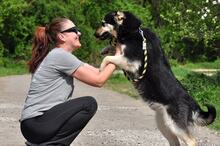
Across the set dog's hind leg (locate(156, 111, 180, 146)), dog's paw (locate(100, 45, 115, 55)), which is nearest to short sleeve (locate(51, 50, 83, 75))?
dog's paw (locate(100, 45, 115, 55))

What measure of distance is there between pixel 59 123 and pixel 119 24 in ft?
4.52

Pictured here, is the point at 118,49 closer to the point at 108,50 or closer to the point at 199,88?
the point at 108,50

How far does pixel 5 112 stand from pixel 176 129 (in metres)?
5.89

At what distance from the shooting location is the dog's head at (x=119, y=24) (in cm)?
629

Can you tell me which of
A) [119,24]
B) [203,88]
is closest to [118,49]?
[119,24]

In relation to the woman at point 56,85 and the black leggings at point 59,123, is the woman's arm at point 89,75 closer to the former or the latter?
the woman at point 56,85

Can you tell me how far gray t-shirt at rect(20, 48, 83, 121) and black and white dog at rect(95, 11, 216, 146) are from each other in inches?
21.8

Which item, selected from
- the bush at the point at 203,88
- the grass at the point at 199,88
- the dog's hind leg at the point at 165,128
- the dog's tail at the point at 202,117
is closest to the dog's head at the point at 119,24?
the dog's hind leg at the point at 165,128

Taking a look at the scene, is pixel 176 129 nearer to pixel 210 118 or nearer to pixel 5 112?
pixel 210 118

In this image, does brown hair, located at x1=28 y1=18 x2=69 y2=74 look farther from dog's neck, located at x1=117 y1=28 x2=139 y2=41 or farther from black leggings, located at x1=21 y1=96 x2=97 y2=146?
dog's neck, located at x1=117 y1=28 x2=139 y2=41

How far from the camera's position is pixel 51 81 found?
5793 millimetres

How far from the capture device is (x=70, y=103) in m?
5.89

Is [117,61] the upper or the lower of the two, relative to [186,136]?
upper

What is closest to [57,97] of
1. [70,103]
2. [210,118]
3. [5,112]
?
[70,103]
